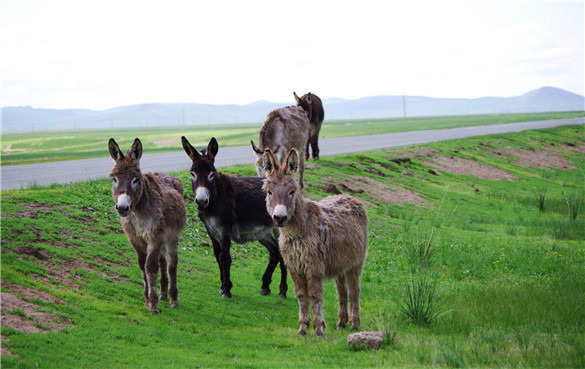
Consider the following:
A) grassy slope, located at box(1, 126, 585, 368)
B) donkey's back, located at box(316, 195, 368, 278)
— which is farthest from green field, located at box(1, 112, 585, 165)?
donkey's back, located at box(316, 195, 368, 278)

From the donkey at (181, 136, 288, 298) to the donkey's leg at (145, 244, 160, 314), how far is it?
4.07ft

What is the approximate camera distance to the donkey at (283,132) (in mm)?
16219

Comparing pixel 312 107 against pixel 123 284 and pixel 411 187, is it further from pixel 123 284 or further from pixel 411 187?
pixel 123 284

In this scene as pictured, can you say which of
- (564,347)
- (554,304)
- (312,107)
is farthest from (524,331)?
(312,107)

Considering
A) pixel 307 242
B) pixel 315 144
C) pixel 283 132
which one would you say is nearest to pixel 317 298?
pixel 307 242

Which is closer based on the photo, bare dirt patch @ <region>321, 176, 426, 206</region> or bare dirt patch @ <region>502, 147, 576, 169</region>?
bare dirt patch @ <region>321, 176, 426, 206</region>

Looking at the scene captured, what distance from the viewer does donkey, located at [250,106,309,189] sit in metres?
16.2

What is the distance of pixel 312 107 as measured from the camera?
890 inches

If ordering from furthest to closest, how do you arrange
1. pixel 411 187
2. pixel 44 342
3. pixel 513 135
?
pixel 513 135 → pixel 411 187 → pixel 44 342

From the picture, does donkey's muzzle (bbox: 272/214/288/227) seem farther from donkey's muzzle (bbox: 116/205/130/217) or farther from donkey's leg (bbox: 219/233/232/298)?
donkey's leg (bbox: 219/233/232/298)

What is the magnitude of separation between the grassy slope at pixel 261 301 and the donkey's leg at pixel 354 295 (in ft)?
0.82

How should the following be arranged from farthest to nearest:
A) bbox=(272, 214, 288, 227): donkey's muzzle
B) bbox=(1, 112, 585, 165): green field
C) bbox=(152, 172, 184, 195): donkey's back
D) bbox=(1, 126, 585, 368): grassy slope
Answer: bbox=(1, 112, 585, 165): green field, bbox=(152, 172, 184, 195): donkey's back, bbox=(272, 214, 288, 227): donkey's muzzle, bbox=(1, 126, 585, 368): grassy slope

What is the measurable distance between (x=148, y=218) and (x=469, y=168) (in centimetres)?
2706

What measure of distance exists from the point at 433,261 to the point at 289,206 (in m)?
7.57
